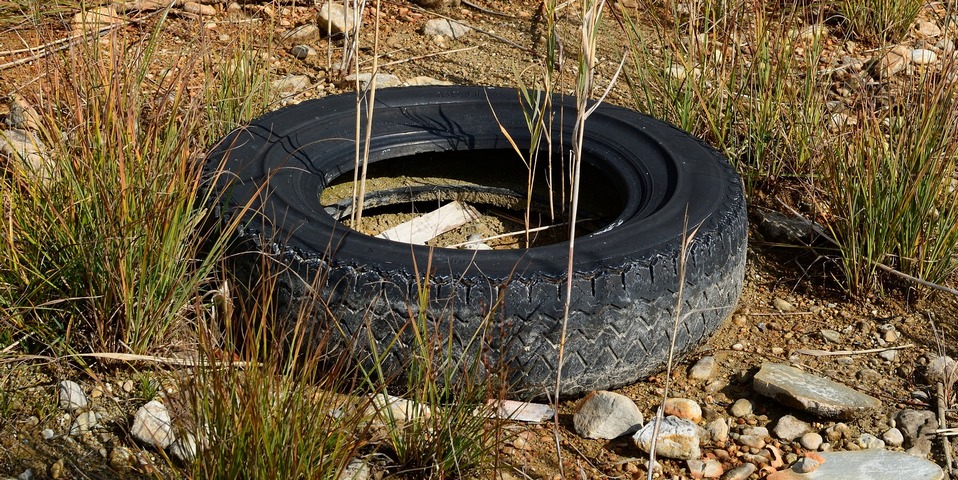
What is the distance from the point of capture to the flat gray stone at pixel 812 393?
2.77 m

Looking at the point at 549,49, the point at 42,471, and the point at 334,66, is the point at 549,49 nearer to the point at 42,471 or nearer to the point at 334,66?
the point at 42,471

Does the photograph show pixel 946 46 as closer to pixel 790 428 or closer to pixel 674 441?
pixel 790 428

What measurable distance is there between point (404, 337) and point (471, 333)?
0.16 m

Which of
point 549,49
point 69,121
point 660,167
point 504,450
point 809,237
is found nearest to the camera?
point 549,49

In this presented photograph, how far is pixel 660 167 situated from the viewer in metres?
3.26

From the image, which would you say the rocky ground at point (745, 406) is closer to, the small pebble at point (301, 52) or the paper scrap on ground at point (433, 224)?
the paper scrap on ground at point (433, 224)

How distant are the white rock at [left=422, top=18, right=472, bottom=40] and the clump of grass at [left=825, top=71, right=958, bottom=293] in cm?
220

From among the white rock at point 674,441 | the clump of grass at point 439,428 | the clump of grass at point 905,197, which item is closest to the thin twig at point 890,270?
the clump of grass at point 905,197

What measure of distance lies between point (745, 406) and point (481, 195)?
1.29 metres

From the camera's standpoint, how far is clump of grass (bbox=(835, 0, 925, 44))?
16.3 feet

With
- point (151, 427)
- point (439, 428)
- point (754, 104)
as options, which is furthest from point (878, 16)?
point (151, 427)

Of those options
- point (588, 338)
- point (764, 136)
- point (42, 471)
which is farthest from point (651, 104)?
point (42, 471)

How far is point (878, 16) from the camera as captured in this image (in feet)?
16.4

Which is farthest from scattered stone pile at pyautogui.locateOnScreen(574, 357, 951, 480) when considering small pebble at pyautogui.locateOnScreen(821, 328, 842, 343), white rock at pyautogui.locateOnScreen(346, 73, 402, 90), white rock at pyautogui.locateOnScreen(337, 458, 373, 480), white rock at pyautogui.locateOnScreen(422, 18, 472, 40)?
white rock at pyautogui.locateOnScreen(422, 18, 472, 40)
